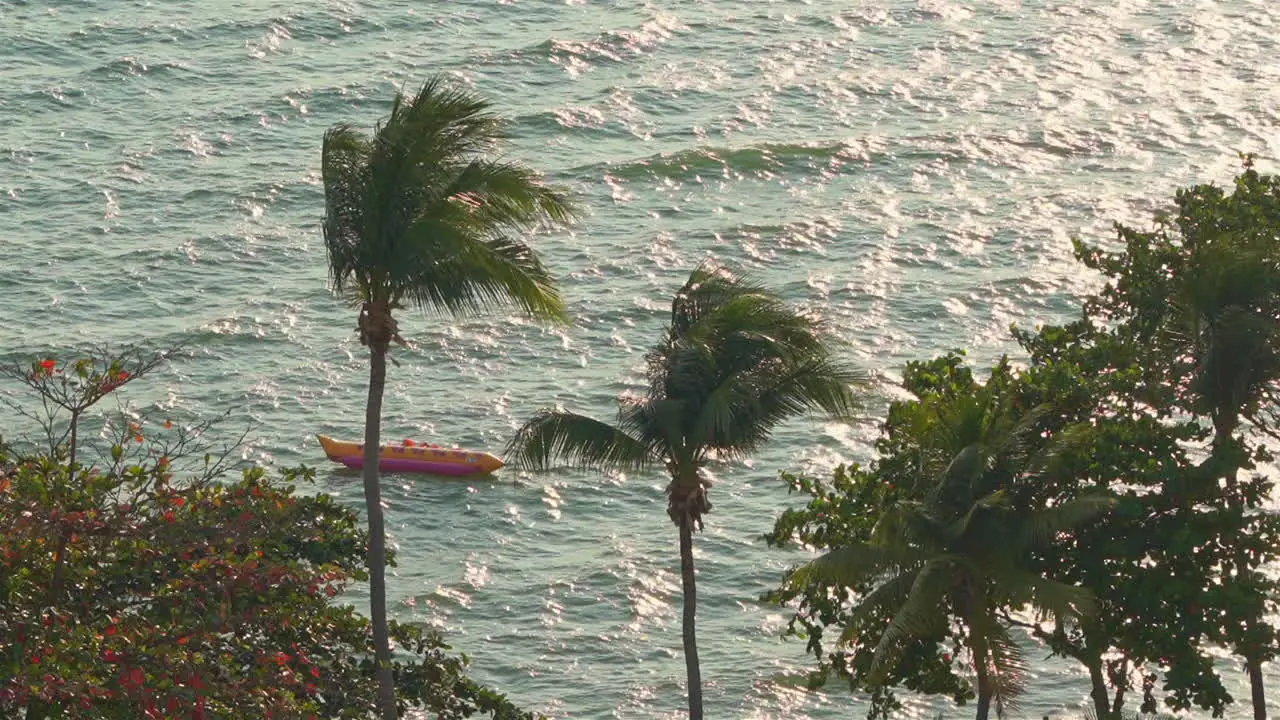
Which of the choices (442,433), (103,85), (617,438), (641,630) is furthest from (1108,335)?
(103,85)

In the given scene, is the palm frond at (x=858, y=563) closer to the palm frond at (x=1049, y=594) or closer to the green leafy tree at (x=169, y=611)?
the palm frond at (x=1049, y=594)

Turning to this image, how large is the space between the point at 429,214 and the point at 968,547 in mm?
8180

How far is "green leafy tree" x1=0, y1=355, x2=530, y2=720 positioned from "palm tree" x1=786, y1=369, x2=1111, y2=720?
582cm

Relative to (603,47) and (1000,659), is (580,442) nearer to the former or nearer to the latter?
(1000,659)

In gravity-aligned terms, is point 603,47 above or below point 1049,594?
above

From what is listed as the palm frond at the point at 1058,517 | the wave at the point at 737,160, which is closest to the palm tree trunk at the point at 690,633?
the palm frond at the point at 1058,517

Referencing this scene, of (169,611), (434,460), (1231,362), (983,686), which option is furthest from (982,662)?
(434,460)

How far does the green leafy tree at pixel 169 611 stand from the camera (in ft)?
79.2

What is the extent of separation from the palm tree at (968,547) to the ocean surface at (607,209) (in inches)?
627

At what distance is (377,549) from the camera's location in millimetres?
28828

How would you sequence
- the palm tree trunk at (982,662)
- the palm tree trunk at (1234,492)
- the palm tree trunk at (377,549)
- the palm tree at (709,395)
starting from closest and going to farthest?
1. the palm tree trunk at (982,662)
2. the palm tree at (709,395)
3. the palm tree trunk at (377,549)
4. the palm tree trunk at (1234,492)

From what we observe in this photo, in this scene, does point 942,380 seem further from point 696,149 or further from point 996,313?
point 696,149

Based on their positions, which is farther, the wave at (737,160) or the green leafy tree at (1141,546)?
the wave at (737,160)

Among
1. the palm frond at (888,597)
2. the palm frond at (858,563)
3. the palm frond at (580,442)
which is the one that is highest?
the palm frond at (580,442)
